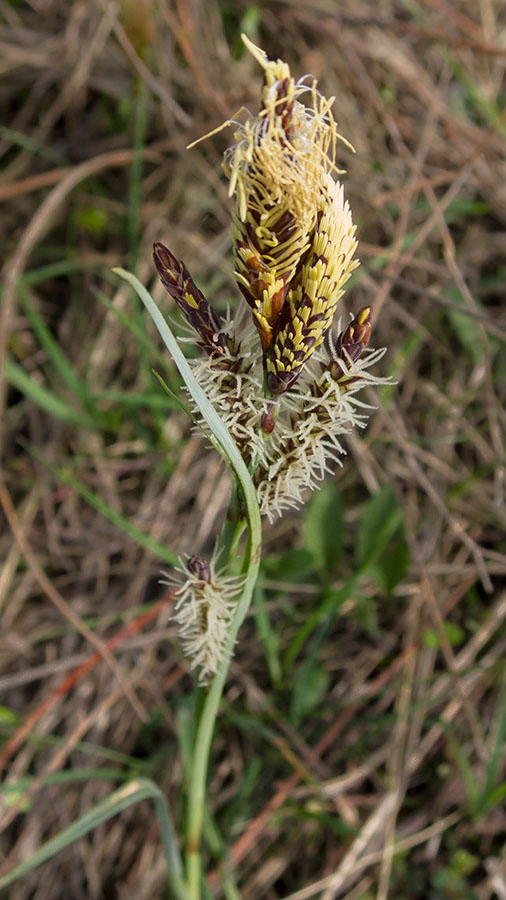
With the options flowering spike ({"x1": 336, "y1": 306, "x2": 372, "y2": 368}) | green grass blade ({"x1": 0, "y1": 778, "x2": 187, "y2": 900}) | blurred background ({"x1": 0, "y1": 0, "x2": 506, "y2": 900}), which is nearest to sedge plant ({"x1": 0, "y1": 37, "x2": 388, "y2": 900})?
flowering spike ({"x1": 336, "y1": 306, "x2": 372, "y2": 368})

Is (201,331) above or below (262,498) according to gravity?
above

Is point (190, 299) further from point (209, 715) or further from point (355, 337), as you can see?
point (209, 715)

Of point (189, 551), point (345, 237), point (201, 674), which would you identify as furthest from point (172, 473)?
point (345, 237)

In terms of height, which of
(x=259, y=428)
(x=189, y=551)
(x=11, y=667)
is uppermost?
(x=259, y=428)

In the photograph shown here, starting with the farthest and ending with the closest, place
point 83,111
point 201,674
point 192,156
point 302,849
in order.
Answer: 1. point 83,111
2. point 192,156
3. point 302,849
4. point 201,674

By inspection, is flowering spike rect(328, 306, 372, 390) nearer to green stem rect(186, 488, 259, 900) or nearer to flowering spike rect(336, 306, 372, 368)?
flowering spike rect(336, 306, 372, 368)

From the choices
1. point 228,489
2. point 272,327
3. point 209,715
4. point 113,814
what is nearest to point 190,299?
point 272,327

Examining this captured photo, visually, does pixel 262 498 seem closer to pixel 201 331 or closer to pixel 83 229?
pixel 201 331
